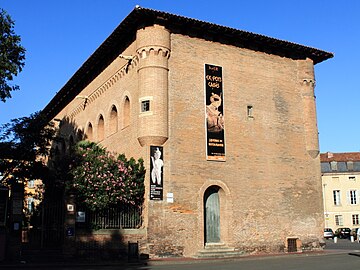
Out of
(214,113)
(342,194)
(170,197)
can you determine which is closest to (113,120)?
(214,113)

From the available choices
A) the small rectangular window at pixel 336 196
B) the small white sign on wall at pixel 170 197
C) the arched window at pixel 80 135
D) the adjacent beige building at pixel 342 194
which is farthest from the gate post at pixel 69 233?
the small rectangular window at pixel 336 196

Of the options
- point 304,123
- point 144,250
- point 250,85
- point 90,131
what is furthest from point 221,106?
point 90,131

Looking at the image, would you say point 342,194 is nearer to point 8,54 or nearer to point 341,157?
point 341,157

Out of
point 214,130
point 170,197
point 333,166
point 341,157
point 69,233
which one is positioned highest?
point 341,157

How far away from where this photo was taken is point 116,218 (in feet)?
61.7

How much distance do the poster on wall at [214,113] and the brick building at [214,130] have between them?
0.18ft

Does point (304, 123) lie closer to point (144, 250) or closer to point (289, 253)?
point (289, 253)

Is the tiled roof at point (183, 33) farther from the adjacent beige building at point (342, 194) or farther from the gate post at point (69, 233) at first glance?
the adjacent beige building at point (342, 194)

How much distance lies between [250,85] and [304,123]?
13.2 feet

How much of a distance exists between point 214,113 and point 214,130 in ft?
2.84

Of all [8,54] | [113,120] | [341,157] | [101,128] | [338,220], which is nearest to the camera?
[8,54]

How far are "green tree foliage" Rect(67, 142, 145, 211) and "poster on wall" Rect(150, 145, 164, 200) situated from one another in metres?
0.61

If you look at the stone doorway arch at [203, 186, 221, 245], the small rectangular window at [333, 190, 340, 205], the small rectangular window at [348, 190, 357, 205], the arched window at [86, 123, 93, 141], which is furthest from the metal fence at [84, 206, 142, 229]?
the small rectangular window at [348, 190, 357, 205]

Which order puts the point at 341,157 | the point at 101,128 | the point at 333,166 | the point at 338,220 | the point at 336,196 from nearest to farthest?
the point at 101,128
the point at 338,220
the point at 336,196
the point at 333,166
the point at 341,157
